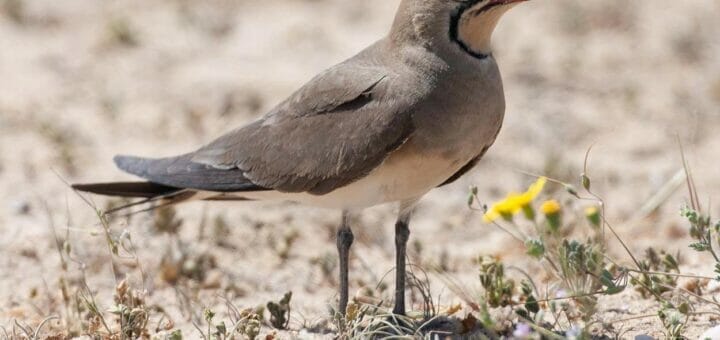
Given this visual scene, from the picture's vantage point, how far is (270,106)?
28.9 ft

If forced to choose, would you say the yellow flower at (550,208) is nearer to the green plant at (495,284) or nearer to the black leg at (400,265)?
the green plant at (495,284)

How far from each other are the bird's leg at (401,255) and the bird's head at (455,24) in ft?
2.54

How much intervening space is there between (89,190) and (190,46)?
441cm

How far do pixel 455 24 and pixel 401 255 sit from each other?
1026 mm

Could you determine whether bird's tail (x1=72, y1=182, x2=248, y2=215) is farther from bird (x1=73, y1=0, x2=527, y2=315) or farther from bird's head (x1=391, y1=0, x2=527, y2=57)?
bird's head (x1=391, y1=0, x2=527, y2=57)

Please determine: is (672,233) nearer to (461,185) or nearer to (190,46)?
(461,185)

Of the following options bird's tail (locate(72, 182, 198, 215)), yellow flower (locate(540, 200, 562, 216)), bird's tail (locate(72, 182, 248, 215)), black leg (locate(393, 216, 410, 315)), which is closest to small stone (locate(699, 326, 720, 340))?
yellow flower (locate(540, 200, 562, 216))

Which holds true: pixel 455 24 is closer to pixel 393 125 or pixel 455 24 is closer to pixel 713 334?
pixel 393 125

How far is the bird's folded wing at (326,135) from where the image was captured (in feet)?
→ 16.1

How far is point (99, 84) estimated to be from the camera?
911 centimetres

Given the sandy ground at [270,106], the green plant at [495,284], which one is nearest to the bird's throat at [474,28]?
the green plant at [495,284]

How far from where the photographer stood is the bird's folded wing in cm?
492

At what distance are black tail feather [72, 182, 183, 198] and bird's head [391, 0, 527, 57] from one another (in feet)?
4.78

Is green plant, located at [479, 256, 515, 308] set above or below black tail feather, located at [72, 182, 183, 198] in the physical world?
below
